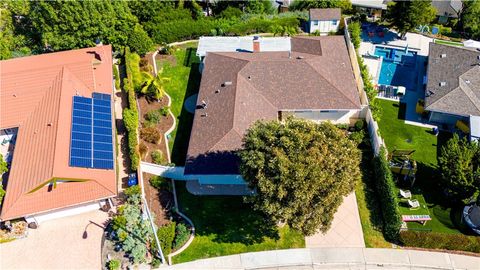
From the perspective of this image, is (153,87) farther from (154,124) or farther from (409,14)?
(409,14)

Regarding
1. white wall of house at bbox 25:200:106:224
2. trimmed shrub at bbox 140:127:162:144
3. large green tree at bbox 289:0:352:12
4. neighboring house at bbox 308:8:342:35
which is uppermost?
large green tree at bbox 289:0:352:12

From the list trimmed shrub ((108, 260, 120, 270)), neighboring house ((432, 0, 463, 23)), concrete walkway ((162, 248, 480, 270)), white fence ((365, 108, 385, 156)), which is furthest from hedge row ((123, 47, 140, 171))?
neighboring house ((432, 0, 463, 23))

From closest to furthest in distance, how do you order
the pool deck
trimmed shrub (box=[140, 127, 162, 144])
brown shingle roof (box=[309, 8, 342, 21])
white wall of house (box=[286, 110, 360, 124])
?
trimmed shrub (box=[140, 127, 162, 144]) → white wall of house (box=[286, 110, 360, 124]) → the pool deck → brown shingle roof (box=[309, 8, 342, 21])

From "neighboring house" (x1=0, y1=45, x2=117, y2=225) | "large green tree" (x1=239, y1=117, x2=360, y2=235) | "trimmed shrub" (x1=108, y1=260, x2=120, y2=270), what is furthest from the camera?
"neighboring house" (x1=0, y1=45, x2=117, y2=225)

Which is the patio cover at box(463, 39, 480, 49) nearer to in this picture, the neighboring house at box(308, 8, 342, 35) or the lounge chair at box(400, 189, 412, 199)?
the neighboring house at box(308, 8, 342, 35)

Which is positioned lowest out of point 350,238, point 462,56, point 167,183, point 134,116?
point 350,238

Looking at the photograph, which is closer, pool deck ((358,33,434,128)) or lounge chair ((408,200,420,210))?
lounge chair ((408,200,420,210))

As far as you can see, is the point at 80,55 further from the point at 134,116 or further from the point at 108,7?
the point at 134,116

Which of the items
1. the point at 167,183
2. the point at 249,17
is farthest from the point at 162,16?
the point at 167,183
